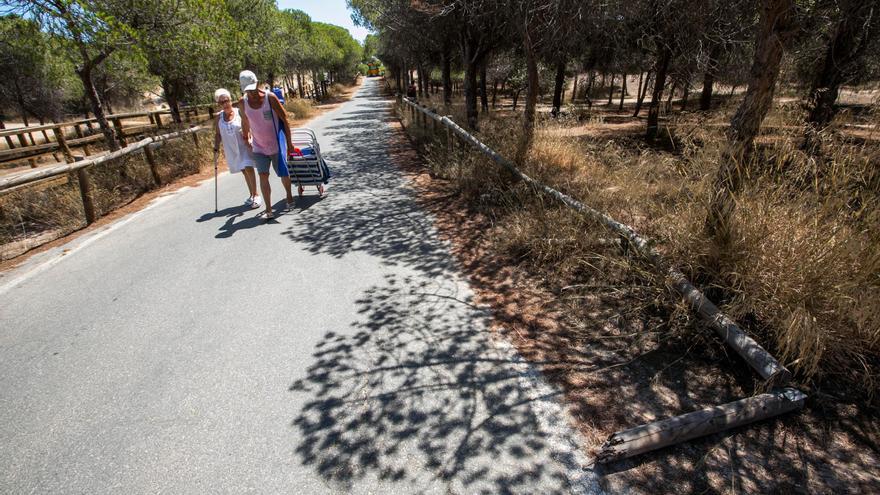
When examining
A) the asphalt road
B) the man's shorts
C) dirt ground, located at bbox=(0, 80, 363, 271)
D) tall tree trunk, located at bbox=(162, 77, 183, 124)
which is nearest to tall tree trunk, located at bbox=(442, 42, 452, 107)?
dirt ground, located at bbox=(0, 80, 363, 271)

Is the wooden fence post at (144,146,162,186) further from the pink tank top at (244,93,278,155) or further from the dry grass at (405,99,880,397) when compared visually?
the dry grass at (405,99,880,397)

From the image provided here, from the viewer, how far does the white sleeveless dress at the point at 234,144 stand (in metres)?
5.96

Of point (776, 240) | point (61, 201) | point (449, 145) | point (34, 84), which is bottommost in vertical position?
point (61, 201)

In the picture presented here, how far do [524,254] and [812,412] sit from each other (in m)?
2.62

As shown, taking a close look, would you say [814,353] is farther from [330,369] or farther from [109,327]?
[109,327]

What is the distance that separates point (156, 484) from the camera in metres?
2.09

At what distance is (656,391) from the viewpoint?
2.52 m

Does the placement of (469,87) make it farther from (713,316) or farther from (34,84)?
(34,84)

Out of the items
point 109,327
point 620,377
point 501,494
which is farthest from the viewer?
point 109,327

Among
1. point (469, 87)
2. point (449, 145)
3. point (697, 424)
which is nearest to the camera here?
point (697, 424)

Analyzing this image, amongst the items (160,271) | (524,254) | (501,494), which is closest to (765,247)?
(524,254)

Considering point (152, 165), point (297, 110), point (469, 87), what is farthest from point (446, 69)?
point (152, 165)

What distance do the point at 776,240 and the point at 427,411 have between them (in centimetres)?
281

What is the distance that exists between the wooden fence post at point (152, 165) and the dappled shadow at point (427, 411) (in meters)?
7.54
